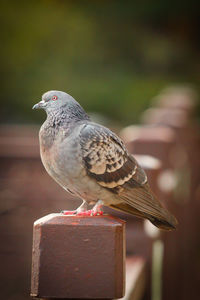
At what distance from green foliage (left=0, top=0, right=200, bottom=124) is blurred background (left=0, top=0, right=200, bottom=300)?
0.04 meters

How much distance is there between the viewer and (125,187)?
2.81m

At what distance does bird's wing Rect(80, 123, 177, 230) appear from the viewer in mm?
2623

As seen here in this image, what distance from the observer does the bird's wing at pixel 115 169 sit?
8.61 feet

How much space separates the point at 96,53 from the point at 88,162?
17111 millimetres

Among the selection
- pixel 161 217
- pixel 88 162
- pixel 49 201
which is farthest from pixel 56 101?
pixel 49 201

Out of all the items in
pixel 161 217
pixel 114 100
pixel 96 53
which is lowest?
pixel 161 217

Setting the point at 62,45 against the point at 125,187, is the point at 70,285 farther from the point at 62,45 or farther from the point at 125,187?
the point at 62,45

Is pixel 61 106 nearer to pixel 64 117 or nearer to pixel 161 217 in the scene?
pixel 64 117

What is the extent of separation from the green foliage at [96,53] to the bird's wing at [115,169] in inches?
485

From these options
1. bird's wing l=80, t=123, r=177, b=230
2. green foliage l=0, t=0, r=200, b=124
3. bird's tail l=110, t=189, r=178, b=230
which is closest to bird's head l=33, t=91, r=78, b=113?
bird's wing l=80, t=123, r=177, b=230

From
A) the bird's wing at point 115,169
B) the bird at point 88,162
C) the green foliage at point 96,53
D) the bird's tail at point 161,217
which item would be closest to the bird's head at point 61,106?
the bird at point 88,162

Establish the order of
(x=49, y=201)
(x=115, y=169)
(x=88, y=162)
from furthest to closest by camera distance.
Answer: (x=49, y=201) → (x=115, y=169) → (x=88, y=162)

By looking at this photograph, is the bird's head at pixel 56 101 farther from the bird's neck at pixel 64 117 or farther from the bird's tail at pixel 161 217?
the bird's tail at pixel 161 217

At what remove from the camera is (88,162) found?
2.62 m
